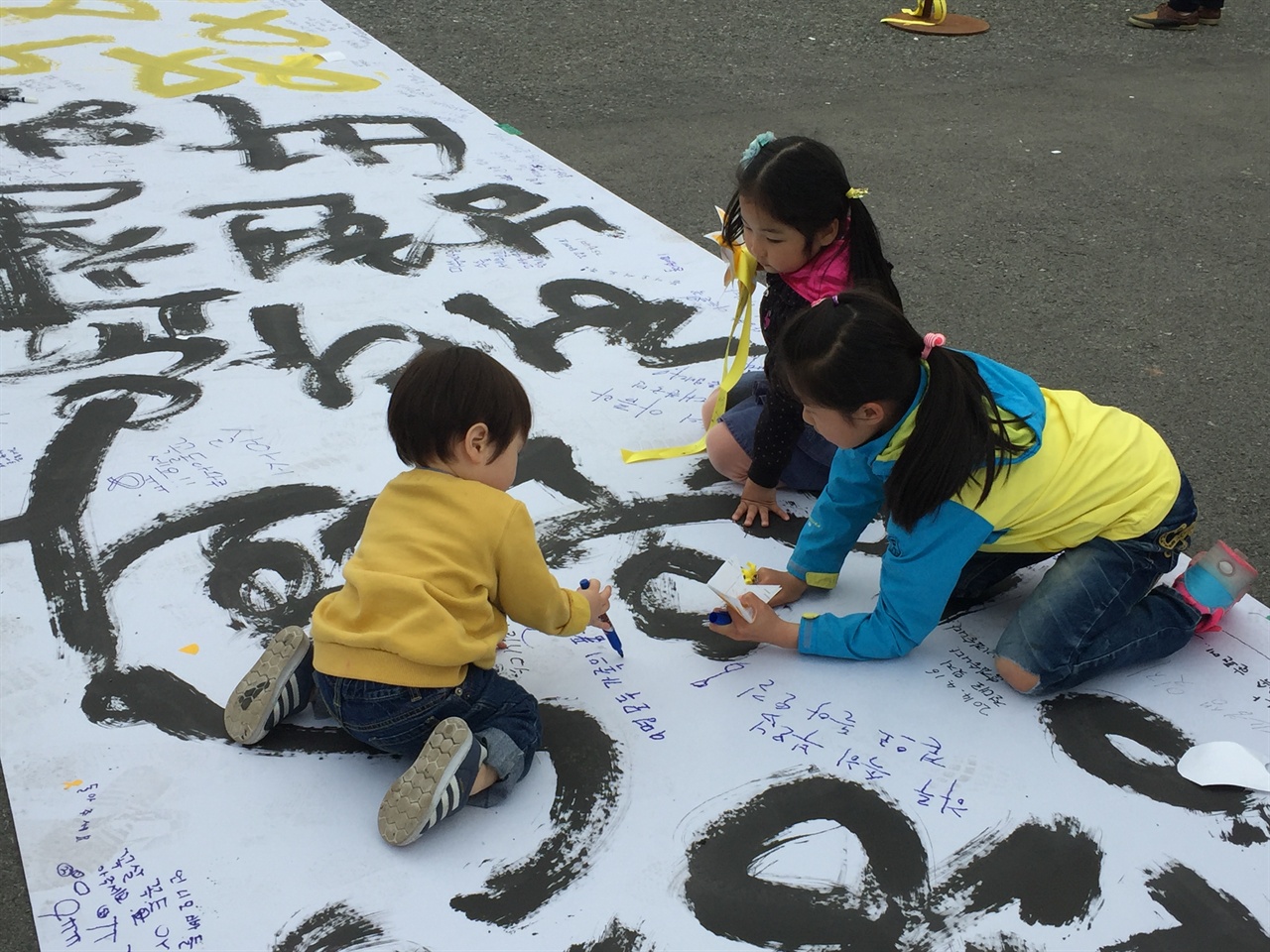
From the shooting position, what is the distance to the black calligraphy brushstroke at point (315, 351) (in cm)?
277

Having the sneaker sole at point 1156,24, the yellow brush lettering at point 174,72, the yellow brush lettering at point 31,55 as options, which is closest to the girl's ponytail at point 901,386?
the yellow brush lettering at point 174,72

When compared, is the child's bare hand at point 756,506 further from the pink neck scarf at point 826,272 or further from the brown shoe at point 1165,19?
the brown shoe at point 1165,19

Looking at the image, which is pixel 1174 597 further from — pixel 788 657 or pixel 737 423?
pixel 737 423

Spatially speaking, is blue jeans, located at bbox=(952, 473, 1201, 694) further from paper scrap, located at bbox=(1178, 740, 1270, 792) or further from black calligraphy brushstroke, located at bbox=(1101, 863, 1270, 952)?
black calligraphy brushstroke, located at bbox=(1101, 863, 1270, 952)

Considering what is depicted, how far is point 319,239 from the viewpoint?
11.3 feet

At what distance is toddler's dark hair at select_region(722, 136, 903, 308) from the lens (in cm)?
216

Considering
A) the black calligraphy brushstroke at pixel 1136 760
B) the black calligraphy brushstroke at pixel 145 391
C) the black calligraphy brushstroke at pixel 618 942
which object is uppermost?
the black calligraphy brushstroke at pixel 145 391

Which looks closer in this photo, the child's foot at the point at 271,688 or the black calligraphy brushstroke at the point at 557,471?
the child's foot at the point at 271,688

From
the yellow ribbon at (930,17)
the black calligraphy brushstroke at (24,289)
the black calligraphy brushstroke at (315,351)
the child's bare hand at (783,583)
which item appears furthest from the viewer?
the yellow ribbon at (930,17)

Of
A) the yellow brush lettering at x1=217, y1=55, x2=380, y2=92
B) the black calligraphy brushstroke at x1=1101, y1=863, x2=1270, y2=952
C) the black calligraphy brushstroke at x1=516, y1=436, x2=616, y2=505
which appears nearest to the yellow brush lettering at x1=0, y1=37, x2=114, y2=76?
the yellow brush lettering at x1=217, y1=55, x2=380, y2=92

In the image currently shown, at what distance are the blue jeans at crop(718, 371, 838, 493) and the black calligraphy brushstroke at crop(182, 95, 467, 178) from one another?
5.99 feet

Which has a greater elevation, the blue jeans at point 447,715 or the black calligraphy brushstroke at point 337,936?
the blue jeans at point 447,715

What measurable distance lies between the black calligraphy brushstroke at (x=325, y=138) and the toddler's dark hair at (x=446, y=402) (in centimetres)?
238

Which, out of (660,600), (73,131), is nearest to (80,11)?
(73,131)
